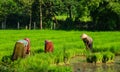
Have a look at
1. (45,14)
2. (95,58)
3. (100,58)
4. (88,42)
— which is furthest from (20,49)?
(45,14)

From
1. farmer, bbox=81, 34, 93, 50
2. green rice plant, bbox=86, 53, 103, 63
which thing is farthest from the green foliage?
farmer, bbox=81, 34, 93, 50

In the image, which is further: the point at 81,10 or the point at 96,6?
the point at 81,10

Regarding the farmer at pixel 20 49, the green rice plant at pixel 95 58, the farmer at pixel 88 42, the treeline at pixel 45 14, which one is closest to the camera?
the farmer at pixel 20 49

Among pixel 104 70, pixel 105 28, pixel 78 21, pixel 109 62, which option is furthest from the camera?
pixel 78 21

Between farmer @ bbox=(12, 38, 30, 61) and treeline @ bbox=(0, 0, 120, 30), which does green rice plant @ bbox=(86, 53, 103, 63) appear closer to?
farmer @ bbox=(12, 38, 30, 61)

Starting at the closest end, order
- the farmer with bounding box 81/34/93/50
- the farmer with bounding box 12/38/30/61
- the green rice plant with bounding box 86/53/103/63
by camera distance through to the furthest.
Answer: the farmer with bounding box 12/38/30/61 → the green rice plant with bounding box 86/53/103/63 → the farmer with bounding box 81/34/93/50

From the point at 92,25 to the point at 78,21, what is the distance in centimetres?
519

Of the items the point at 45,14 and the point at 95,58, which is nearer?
the point at 95,58

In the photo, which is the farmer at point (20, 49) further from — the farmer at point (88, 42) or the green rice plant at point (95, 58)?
the farmer at point (88, 42)

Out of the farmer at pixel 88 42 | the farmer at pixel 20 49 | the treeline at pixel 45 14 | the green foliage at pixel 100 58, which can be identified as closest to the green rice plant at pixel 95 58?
the green foliage at pixel 100 58

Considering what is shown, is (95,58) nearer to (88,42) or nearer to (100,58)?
(100,58)

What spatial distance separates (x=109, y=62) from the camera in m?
23.3

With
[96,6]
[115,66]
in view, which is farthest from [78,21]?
[115,66]

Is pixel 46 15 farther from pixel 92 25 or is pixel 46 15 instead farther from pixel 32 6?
pixel 92 25
